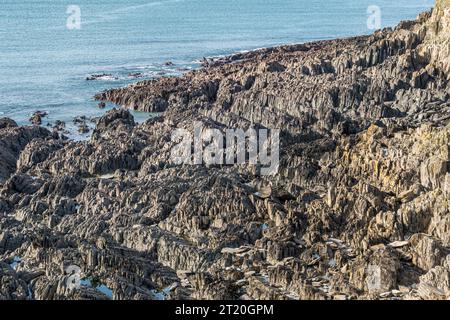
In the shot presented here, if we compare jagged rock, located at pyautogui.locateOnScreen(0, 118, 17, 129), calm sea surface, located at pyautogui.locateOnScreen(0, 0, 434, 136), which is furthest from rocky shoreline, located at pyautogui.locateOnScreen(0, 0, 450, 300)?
calm sea surface, located at pyautogui.locateOnScreen(0, 0, 434, 136)

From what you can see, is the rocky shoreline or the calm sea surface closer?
the rocky shoreline

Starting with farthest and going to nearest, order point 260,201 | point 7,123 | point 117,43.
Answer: point 117,43, point 7,123, point 260,201

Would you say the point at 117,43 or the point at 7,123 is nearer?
the point at 7,123

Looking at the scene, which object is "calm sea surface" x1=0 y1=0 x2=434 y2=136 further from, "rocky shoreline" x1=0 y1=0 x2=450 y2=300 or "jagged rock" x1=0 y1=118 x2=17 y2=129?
"rocky shoreline" x1=0 y1=0 x2=450 y2=300

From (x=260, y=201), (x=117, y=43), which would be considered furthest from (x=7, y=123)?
(x=117, y=43)

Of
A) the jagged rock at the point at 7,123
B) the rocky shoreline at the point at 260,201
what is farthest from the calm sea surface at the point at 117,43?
the rocky shoreline at the point at 260,201

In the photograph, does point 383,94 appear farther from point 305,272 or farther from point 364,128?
point 305,272

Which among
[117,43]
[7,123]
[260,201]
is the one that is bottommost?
[260,201]

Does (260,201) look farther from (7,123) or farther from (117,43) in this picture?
(117,43)

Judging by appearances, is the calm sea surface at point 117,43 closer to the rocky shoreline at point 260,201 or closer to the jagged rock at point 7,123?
the jagged rock at point 7,123

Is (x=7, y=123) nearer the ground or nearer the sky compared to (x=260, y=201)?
nearer the sky

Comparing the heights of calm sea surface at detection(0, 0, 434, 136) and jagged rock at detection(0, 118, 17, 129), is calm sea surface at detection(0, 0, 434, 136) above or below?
above
